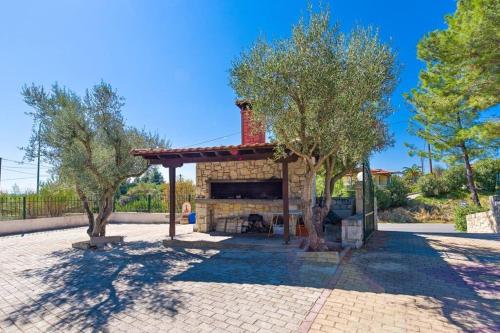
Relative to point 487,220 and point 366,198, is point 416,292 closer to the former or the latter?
point 366,198

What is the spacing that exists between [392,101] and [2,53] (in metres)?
12.3

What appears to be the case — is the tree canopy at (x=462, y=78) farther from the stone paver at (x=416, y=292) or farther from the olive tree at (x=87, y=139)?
the olive tree at (x=87, y=139)

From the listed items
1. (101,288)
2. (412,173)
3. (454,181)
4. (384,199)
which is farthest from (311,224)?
(412,173)

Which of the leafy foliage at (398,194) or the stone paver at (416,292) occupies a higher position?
the leafy foliage at (398,194)

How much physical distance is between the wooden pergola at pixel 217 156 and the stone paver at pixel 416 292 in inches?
109

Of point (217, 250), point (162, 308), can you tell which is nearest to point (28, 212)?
point (217, 250)

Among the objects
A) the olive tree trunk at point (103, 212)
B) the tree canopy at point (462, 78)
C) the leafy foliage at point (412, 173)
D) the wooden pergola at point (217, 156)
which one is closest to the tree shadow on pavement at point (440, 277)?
the wooden pergola at point (217, 156)

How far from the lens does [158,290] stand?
5102 mm

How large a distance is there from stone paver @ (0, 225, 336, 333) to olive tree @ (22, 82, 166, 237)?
238 cm

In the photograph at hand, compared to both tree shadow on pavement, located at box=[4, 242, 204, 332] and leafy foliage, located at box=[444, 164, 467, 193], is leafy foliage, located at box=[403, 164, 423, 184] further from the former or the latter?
tree shadow on pavement, located at box=[4, 242, 204, 332]

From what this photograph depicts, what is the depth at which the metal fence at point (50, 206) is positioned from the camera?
43.5 feet

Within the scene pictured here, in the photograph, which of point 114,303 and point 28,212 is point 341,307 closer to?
point 114,303

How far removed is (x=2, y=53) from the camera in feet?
29.5

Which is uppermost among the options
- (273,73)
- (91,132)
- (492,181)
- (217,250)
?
(273,73)
